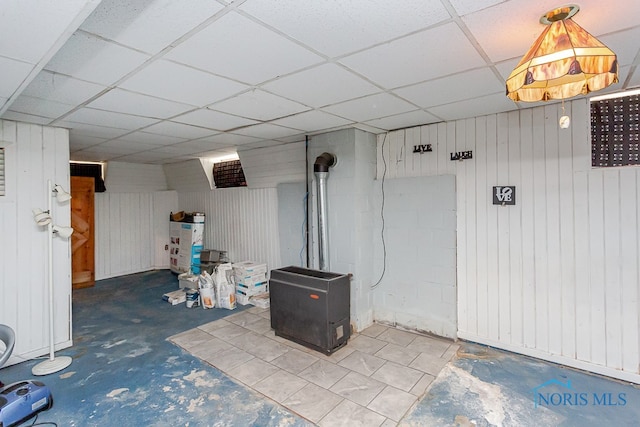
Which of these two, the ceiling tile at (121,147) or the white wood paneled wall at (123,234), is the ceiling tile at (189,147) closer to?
the ceiling tile at (121,147)

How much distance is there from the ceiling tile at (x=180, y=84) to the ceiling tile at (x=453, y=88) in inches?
52.9

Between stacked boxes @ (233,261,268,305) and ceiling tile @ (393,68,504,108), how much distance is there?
3.49 meters

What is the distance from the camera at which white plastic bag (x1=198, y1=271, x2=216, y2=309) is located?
4773 mm

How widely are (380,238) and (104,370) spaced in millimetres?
3234

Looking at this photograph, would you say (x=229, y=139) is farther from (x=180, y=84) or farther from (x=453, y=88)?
(x=453, y=88)

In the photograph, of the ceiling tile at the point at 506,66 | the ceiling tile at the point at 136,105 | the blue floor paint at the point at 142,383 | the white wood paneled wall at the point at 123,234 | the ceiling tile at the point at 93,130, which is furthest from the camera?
the white wood paneled wall at the point at 123,234

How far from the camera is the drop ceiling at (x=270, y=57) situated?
4.67 ft

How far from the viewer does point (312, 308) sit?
339 cm


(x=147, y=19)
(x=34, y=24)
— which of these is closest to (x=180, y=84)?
(x=147, y=19)

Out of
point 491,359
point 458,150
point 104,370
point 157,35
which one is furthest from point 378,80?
point 104,370

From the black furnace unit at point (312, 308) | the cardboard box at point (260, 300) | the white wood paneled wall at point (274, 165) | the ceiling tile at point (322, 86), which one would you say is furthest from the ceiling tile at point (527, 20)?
the cardboard box at point (260, 300)

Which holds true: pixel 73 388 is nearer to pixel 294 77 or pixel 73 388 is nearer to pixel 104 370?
pixel 104 370

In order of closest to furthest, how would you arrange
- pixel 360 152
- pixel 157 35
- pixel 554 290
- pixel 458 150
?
1. pixel 157 35
2. pixel 554 290
3. pixel 458 150
4. pixel 360 152

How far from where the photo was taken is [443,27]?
1.61 m
